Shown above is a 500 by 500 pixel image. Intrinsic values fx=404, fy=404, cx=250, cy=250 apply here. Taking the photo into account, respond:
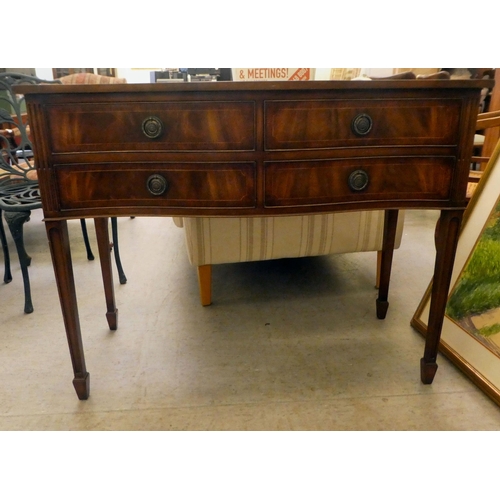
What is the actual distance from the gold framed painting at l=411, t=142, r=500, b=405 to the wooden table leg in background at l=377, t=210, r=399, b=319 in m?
0.15

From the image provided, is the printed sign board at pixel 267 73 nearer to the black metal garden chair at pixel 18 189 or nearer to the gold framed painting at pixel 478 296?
the black metal garden chair at pixel 18 189

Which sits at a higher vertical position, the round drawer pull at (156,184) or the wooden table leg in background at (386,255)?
the round drawer pull at (156,184)

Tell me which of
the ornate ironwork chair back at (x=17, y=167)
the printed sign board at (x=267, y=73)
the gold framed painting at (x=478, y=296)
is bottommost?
the gold framed painting at (x=478, y=296)

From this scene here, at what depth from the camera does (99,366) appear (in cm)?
136

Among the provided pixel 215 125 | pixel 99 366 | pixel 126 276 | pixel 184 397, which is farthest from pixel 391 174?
pixel 126 276

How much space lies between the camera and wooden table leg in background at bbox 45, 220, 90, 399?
40.0 inches

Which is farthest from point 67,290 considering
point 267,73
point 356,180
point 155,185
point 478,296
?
point 267,73

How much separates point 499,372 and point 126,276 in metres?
1.60

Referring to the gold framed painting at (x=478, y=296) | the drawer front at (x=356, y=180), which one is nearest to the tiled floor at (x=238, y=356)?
the gold framed painting at (x=478, y=296)

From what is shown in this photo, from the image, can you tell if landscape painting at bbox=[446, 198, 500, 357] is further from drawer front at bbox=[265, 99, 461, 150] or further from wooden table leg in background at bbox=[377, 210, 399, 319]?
drawer front at bbox=[265, 99, 461, 150]

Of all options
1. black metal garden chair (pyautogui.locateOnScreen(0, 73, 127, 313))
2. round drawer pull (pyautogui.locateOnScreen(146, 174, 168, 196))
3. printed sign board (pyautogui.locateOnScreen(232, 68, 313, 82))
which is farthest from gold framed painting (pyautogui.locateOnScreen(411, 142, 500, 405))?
printed sign board (pyautogui.locateOnScreen(232, 68, 313, 82))

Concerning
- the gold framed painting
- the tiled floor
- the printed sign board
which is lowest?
the tiled floor

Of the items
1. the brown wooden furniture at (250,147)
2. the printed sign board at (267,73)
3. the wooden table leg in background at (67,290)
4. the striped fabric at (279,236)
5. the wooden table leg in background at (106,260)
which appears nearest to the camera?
the brown wooden furniture at (250,147)

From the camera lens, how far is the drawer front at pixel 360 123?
0.91 m
